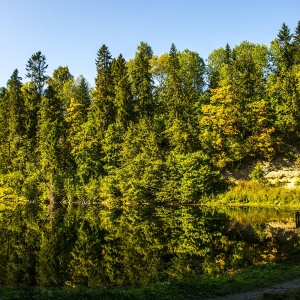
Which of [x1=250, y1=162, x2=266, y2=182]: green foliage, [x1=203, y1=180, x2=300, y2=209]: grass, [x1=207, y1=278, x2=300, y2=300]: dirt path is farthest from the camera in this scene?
[x1=250, y1=162, x2=266, y2=182]: green foliage

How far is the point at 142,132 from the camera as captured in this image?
51.2 metres

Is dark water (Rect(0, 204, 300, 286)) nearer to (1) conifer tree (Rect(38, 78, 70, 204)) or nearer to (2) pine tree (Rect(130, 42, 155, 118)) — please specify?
(1) conifer tree (Rect(38, 78, 70, 204))

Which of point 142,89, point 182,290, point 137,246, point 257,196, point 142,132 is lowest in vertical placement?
point 137,246

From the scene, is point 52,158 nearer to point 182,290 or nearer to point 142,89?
point 142,89

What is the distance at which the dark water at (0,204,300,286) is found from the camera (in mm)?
16297

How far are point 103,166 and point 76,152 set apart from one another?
518cm

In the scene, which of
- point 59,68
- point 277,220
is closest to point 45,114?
point 59,68

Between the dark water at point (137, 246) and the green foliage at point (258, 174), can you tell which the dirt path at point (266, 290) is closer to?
the dark water at point (137, 246)

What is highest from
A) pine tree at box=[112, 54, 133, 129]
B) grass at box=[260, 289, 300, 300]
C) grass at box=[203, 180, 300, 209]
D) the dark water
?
pine tree at box=[112, 54, 133, 129]

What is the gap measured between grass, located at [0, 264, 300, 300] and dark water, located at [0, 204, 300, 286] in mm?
2754

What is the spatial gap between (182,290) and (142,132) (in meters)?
40.6

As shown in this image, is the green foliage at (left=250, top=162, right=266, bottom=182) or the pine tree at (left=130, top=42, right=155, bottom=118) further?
the pine tree at (left=130, top=42, right=155, bottom=118)

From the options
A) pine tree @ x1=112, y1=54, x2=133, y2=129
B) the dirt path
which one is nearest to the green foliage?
pine tree @ x1=112, y1=54, x2=133, y2=129

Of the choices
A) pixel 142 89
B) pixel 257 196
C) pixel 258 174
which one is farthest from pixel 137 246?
pixel 142 89
